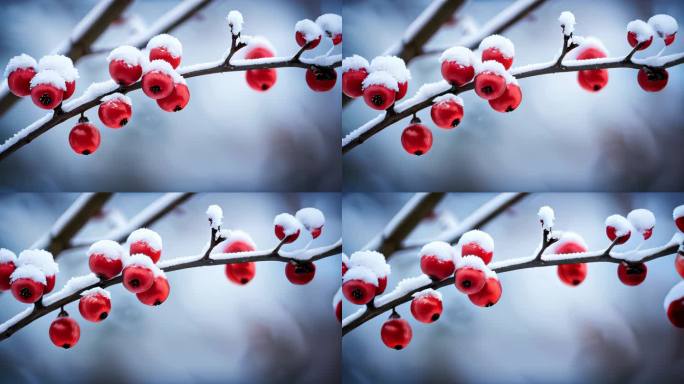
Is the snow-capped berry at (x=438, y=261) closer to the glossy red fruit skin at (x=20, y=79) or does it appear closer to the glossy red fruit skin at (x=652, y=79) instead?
the glossy red fruit skin at (x=652, y=79)

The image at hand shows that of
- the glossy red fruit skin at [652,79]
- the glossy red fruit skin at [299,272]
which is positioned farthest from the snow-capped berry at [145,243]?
the glossy red fruit skin at [652,79]

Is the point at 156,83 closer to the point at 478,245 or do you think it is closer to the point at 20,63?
the point at 20,63

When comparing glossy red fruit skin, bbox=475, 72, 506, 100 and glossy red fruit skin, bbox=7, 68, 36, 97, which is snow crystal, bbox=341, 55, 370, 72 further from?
glossy red fruit skin, bbox=7, 68, 36, 97

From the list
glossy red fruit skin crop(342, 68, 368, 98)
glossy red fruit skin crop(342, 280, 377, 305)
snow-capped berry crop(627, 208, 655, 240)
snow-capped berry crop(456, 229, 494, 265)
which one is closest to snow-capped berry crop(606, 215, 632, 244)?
snow-capped berry crop(627, 208, 655, 240)

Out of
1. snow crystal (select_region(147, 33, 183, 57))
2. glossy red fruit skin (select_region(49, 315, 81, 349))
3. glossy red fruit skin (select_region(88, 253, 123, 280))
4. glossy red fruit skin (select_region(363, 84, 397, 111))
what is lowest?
glossy red fruit skin (select_region(49, 315, 81, 349))

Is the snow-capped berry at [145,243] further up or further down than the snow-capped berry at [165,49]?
further down

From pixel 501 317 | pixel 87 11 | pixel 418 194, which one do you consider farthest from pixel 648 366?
pixel 87 11

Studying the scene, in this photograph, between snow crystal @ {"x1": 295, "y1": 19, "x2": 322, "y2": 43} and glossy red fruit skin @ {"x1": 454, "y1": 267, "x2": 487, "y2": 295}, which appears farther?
snow crystal @ {"x1": 295, "y1": 19, "x2": 322, "y2": 43}

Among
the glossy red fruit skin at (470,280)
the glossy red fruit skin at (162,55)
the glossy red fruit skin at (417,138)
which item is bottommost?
the glossy red fruit skin at (470,280)
